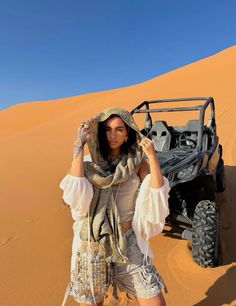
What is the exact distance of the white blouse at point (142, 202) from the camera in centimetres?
190

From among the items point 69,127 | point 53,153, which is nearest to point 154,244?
point 53,153

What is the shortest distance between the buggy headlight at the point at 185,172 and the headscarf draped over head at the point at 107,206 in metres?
1.91

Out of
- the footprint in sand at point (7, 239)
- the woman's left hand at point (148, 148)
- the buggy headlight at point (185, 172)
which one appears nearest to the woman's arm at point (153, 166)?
the woman's left hand at point (148, 148)

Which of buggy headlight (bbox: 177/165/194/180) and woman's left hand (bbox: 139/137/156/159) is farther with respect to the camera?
buggy headlight (bbox: 177/165/194/180)

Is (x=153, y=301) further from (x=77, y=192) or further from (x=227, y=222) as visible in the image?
(x=227, y=222)

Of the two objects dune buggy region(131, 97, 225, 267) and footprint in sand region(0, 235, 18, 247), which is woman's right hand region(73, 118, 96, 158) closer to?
dune buggy region(131, 97, 225, 267)

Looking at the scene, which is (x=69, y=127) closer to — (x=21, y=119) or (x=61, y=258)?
(x=61, y=258)

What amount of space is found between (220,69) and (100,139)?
74.9ft

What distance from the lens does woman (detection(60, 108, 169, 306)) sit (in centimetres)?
195

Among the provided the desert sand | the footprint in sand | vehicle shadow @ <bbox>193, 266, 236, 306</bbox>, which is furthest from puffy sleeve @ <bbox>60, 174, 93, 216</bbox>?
the footprint in sand

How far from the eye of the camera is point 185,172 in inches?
155

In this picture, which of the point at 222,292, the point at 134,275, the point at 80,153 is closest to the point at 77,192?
the point at 80,153

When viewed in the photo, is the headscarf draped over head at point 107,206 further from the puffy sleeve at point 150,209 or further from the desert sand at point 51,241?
the desert sand at point 51,241

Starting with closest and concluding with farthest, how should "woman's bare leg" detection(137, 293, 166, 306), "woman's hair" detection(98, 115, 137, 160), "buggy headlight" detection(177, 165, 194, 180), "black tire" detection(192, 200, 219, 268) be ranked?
"woman's bare leg" detection(137, 293, 166, 306), "woman's hair" detection(98, 115, 137, 160), "black tire" detection(192, 200, 219, 268), "buggy headlight" detection(177, 165, 194, 180)
